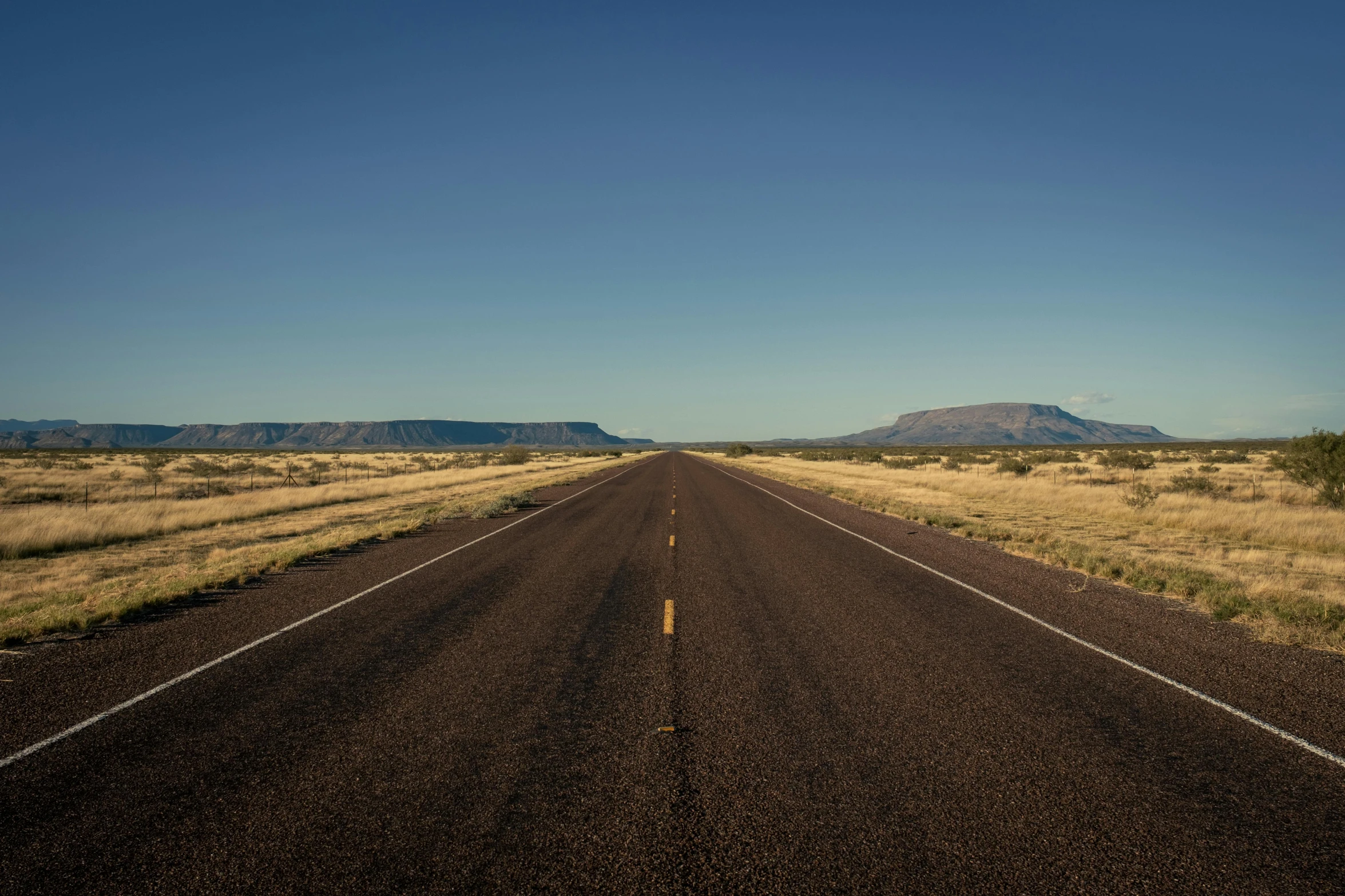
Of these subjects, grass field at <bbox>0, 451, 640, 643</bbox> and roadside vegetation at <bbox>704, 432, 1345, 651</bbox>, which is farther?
grass field at <bbox>0, 451, 640, 643</bbox>

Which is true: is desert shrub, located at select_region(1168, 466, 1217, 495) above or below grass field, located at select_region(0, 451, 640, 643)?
above

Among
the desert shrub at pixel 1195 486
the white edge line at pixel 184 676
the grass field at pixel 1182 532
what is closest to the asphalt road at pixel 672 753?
the white edge line at pixel 184 676

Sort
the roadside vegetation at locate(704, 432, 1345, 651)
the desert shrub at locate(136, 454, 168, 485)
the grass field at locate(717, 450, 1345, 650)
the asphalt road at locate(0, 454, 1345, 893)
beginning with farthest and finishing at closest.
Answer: the desert shrub at locate(136, 454, 168, 485) < the roadside vegetation at locate(704, 432, 1345, 651) < the grass field at locate(717, 450, 1345, 650) < the asphalt road at locate(0, 454, 1345, 893)

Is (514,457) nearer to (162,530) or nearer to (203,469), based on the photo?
(203,469)

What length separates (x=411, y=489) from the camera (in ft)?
122

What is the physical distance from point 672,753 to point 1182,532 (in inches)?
757

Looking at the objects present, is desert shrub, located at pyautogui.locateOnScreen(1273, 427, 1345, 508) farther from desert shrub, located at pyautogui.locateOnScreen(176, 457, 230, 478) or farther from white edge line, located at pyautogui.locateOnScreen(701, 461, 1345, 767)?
desert shrub, located at pyautogui.locateOnScreen(176, 457, 230, 478)

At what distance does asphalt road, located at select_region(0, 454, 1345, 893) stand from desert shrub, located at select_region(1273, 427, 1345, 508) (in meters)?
19.5

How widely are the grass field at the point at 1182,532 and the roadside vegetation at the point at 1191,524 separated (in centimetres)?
4

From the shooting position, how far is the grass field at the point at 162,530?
10.4 meters

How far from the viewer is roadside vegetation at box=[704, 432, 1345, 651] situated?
9.79 m

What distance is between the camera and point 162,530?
61.8ft

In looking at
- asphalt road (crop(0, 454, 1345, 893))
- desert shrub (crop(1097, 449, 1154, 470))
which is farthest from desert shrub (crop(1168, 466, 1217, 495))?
asphalt road (crop(0, 454, 1345, 893))

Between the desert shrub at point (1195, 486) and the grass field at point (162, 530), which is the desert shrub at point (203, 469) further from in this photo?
the desert shrub at point (1195, 486)
